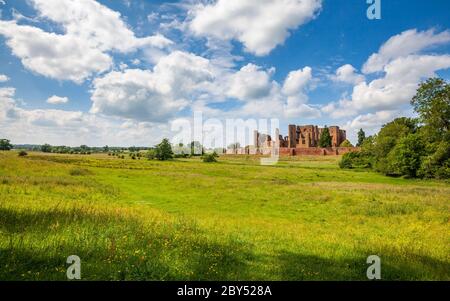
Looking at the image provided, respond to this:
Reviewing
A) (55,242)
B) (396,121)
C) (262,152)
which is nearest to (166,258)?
(55,242)

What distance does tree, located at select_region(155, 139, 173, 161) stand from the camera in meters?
112

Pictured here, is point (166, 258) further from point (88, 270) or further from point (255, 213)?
point (255, 213)

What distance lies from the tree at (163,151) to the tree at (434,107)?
86.2 metres

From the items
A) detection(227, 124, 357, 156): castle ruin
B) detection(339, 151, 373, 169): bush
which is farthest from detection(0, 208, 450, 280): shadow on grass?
detection(227, 124, 357, 156): castle ruin

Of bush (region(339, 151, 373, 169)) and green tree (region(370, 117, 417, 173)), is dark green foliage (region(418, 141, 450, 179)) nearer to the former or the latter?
green tree (region(370, 117, 417, 173))

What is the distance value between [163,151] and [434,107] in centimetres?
8926

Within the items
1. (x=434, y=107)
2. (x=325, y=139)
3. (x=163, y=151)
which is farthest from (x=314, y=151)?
(x=434, y=107)

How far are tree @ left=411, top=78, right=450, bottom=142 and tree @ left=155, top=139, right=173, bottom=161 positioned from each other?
8621 cm

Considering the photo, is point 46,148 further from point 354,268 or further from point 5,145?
point 354,268

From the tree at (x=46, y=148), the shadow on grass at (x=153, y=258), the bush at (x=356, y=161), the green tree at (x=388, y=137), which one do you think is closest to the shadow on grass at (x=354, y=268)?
the shadow on grass at (x=153, y=258)

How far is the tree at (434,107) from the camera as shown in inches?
1585
